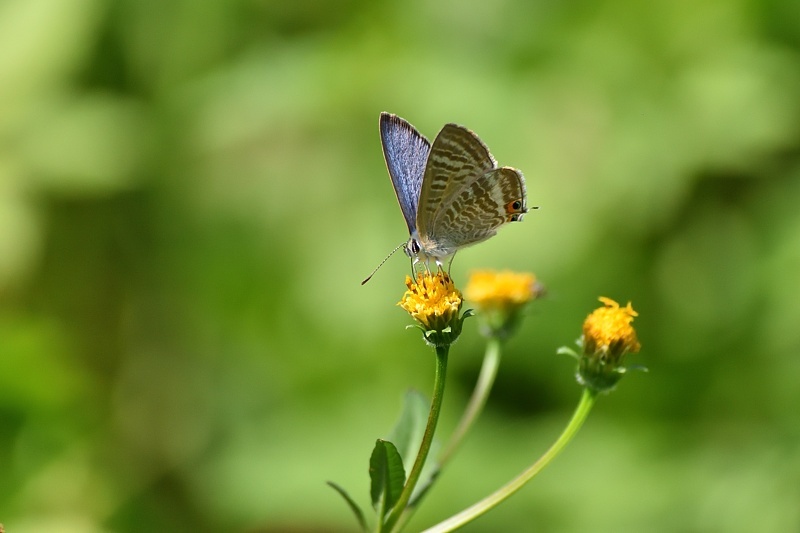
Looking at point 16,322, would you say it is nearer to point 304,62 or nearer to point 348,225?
point 348,225

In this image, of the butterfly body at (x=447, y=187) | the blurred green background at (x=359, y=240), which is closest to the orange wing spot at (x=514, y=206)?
the butterfly body at (x=447, y=187)

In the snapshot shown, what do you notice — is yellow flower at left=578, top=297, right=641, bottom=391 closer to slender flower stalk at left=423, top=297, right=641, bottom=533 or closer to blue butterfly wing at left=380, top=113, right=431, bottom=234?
slender flower stalk at left=423, top=297, right=641, bottom=533

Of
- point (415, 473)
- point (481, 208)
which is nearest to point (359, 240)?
point (481, 208)

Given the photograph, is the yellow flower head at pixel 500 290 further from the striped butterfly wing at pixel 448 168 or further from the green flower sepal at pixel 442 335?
the green flower sepal at pixel 442 335

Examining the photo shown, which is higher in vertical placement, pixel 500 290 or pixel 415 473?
pixel 500 290

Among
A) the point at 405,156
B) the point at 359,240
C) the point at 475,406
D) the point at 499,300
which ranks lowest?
the point at 475,406

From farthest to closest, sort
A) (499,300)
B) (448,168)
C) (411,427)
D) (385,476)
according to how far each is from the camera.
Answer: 1. (499,300)
2. (448,168)
3. (411,427)
4. (385,476)

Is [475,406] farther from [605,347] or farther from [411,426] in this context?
[605,347]
